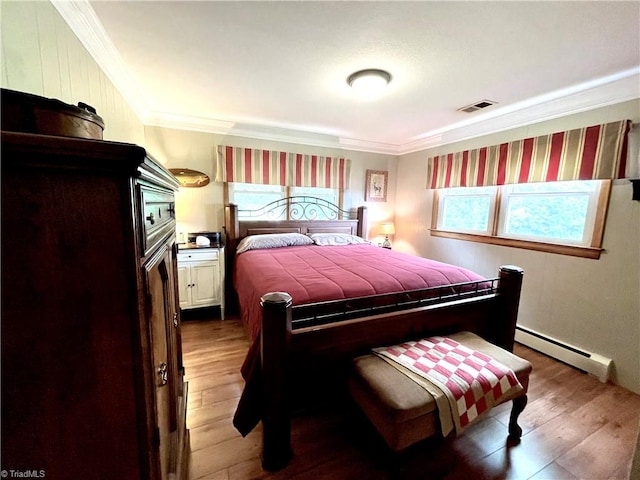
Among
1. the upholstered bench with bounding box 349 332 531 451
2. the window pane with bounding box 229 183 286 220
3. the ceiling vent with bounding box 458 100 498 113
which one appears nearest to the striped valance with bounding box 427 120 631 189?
the ceiling vent with bounding box 458 100 498 113

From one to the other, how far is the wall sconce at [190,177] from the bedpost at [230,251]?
44cm

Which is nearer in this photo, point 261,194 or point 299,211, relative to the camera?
point 261,194

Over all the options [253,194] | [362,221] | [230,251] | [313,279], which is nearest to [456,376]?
[313,279]

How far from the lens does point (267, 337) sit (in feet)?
4.39

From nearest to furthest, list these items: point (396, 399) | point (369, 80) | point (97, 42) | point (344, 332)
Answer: point (396, 399)
point (344, 332)
point (97, 42)
point (369, 80)

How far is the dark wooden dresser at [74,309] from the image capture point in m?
0.50

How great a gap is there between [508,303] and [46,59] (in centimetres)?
313

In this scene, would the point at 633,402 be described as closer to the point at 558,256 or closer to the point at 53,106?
the point at 558,256

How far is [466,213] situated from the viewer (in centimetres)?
359

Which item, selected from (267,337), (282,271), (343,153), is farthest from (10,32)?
(343,153)

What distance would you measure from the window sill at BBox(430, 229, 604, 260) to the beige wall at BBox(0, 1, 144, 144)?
392 cm

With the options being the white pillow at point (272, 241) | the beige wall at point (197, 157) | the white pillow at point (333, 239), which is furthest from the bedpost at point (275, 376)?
the beige wall at point (197, 157)

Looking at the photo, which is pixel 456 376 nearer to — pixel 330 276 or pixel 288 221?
pixel 330 276

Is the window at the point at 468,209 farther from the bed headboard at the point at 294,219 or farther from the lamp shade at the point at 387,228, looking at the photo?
the bed headboard at the point at 294,219
